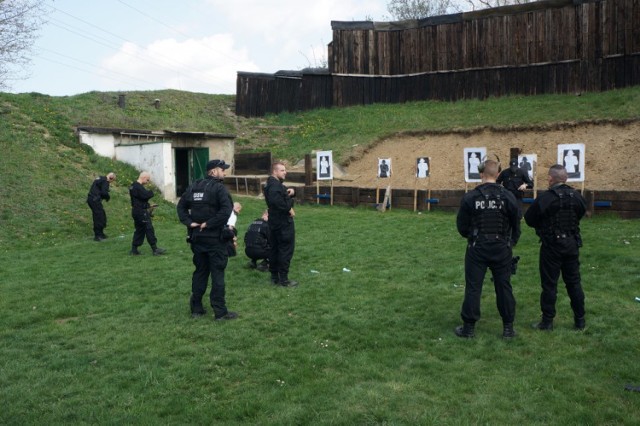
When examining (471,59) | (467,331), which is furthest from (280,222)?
(471,59)

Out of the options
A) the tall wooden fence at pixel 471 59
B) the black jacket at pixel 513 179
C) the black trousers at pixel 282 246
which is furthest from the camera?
the tall wooden fence at pixel 471 59

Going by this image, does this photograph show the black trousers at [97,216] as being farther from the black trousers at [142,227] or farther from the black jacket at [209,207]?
the black jacket at [209,207]

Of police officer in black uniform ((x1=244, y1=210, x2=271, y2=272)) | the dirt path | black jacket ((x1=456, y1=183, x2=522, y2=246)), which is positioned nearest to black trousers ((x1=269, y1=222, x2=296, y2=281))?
police officer in black uniform ((x1=244, y1=210, x2=271, y2=272))

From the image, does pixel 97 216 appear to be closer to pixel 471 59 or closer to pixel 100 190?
pixel 100 190

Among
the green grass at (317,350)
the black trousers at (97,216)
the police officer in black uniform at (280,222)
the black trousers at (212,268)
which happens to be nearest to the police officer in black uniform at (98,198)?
the black trousers at (97,216)

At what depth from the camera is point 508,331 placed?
736cm

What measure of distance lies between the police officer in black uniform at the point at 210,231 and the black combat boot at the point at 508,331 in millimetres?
3687

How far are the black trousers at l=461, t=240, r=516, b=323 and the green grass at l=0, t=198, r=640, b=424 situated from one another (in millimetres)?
362

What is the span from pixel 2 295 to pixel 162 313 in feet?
11.4

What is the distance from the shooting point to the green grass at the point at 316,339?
18.2ft

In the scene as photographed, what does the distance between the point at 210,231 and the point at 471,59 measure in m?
24.0

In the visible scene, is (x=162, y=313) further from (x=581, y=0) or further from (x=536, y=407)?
(x=581, y=0)

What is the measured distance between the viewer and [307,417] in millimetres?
5324

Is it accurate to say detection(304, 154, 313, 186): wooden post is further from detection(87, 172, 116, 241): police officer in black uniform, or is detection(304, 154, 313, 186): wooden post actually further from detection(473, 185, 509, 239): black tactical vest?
detection(473, 185, 509, 239): black tactical vest
